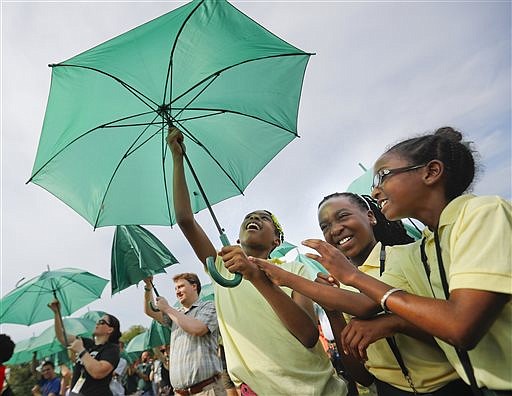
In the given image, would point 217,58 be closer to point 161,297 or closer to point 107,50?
point 107,50

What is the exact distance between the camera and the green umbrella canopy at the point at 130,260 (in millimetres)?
4707

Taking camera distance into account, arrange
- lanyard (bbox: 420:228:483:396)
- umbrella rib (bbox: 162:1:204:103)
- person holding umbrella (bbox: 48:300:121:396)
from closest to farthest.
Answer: lanyard (bbox: 420:228:483:396), umbrella rib (bbox: 162:1:204:103), person holding umbrella (bbox: 48:300:121:396)

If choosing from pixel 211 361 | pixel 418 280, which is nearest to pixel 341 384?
pixel 418 280

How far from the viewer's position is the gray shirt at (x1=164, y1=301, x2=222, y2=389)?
3.55 m

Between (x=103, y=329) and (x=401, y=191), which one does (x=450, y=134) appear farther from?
(x=103, y=329)

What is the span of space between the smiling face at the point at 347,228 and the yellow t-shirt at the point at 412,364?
52 centimetres

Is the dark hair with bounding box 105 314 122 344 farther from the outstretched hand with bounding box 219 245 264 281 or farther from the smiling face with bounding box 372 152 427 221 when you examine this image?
the smiling face with bounding box 372 152 427 221

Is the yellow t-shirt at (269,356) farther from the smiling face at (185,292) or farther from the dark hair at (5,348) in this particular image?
the dark hair at (5,348)

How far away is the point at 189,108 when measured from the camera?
2.96 m

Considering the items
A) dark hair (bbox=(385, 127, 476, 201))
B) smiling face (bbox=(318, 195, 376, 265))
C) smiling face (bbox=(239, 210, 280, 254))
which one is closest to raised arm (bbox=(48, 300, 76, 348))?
smiling face (bbox=(239, 210, 280, 254))

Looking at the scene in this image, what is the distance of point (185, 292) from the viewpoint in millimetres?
4387

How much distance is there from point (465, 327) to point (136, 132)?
2.72 metres

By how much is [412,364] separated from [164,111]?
234cm

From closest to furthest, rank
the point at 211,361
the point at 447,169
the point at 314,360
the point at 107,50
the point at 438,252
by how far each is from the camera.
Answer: the point at 438,252 → the point at 447,169 → the point at 314,360 → the point at 107,50 → the point at 211,361
